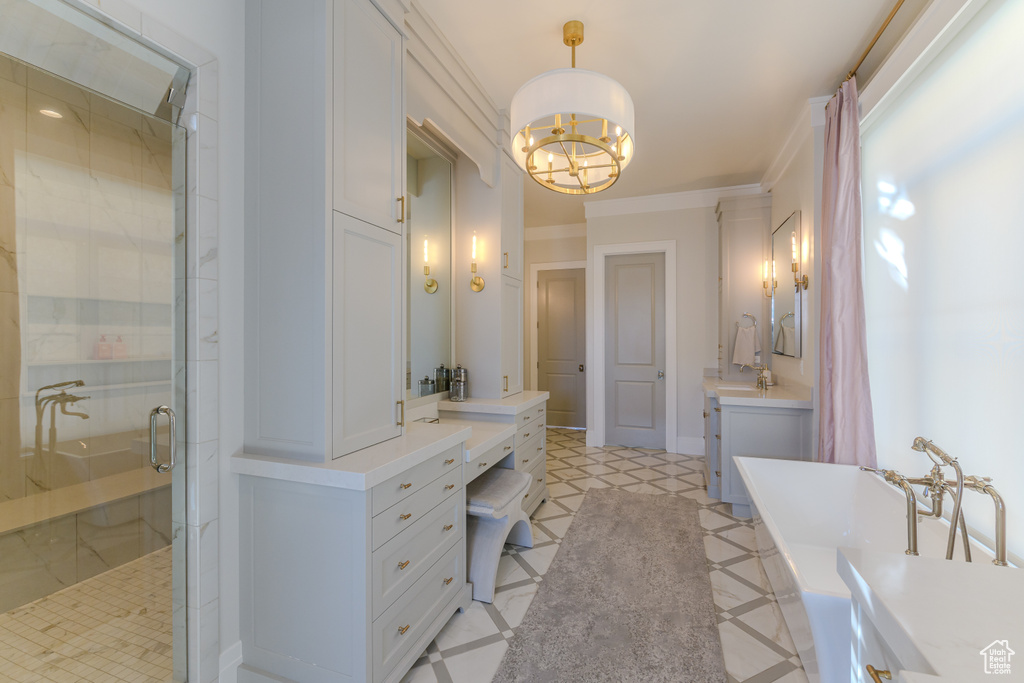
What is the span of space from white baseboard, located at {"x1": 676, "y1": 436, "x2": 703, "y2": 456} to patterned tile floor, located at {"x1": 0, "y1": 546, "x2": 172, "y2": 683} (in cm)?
466

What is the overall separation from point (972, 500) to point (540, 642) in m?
1.86

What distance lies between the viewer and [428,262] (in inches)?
114

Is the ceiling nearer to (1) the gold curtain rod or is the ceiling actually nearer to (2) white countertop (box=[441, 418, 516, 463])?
(1) the gold curtain rod

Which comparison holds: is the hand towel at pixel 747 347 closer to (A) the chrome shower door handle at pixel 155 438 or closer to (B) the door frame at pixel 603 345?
(B) the door frame at pixel 603 345

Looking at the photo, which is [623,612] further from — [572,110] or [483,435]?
[572,110]

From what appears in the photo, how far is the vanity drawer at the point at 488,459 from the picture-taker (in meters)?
2.17

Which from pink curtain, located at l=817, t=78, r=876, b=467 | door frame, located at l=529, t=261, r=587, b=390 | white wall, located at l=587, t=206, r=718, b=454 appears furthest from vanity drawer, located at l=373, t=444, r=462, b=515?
door frame, located at l=529, t=261, r=587, b=390

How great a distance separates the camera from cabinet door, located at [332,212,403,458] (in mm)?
1607

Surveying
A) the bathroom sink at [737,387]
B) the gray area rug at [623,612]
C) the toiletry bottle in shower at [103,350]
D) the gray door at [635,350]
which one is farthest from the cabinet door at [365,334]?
the gray door at [635,350]

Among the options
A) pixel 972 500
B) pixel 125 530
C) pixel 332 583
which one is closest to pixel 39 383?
pixel 125 530

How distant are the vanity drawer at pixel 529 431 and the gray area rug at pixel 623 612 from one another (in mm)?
686

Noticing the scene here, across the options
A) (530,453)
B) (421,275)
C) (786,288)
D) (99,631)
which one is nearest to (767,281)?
(786,288)

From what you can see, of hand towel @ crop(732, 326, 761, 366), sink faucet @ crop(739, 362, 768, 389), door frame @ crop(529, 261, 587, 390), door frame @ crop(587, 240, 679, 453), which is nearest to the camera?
sink faucet @ crop(739, 362, 768, 389)

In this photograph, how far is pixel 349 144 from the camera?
1667 mm
